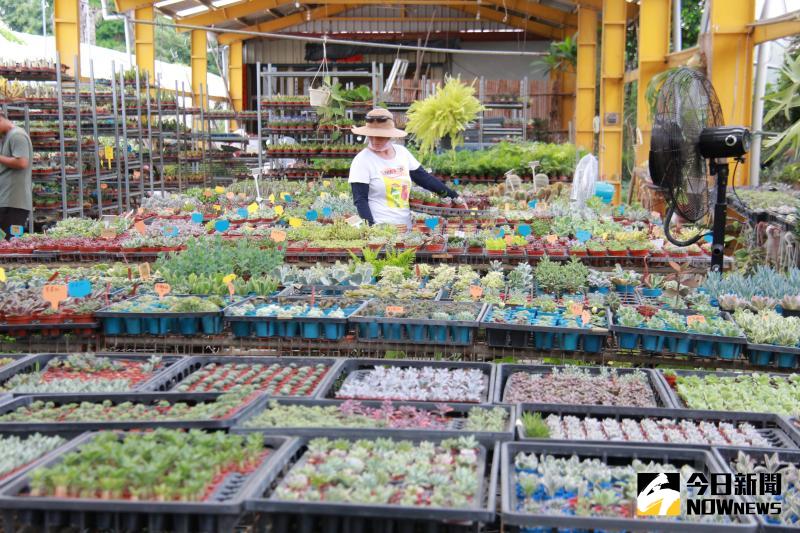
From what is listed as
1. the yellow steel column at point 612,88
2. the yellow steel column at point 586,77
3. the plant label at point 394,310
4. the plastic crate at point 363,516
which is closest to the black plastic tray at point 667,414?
the plastic crate at point 363,516

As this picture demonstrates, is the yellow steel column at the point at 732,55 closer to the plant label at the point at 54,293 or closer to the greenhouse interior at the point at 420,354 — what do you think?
the greenhouse interior at the point at 420,354

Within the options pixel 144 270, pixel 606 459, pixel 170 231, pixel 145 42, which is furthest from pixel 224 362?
pixel 145 42

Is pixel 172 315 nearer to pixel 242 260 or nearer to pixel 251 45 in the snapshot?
pixel 242 260

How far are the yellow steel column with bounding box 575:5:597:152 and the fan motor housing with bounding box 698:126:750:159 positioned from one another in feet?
47.8

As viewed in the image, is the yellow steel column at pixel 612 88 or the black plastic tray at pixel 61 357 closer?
the black plastic tray at pixel 61 357

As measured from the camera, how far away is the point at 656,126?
4613 mm

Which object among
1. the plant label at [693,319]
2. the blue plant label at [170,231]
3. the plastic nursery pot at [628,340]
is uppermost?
the blue plant label at [170,231]

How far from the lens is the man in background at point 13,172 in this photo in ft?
24.4

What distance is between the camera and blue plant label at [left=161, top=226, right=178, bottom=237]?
637 centimetres

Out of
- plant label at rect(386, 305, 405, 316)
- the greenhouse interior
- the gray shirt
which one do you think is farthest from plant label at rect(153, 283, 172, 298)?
the gray shirt

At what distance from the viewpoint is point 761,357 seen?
145 inches

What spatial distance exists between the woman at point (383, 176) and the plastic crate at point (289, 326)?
2316mm

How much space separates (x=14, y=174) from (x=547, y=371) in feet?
19.2

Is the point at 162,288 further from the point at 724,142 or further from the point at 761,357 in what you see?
the point at 724,142
